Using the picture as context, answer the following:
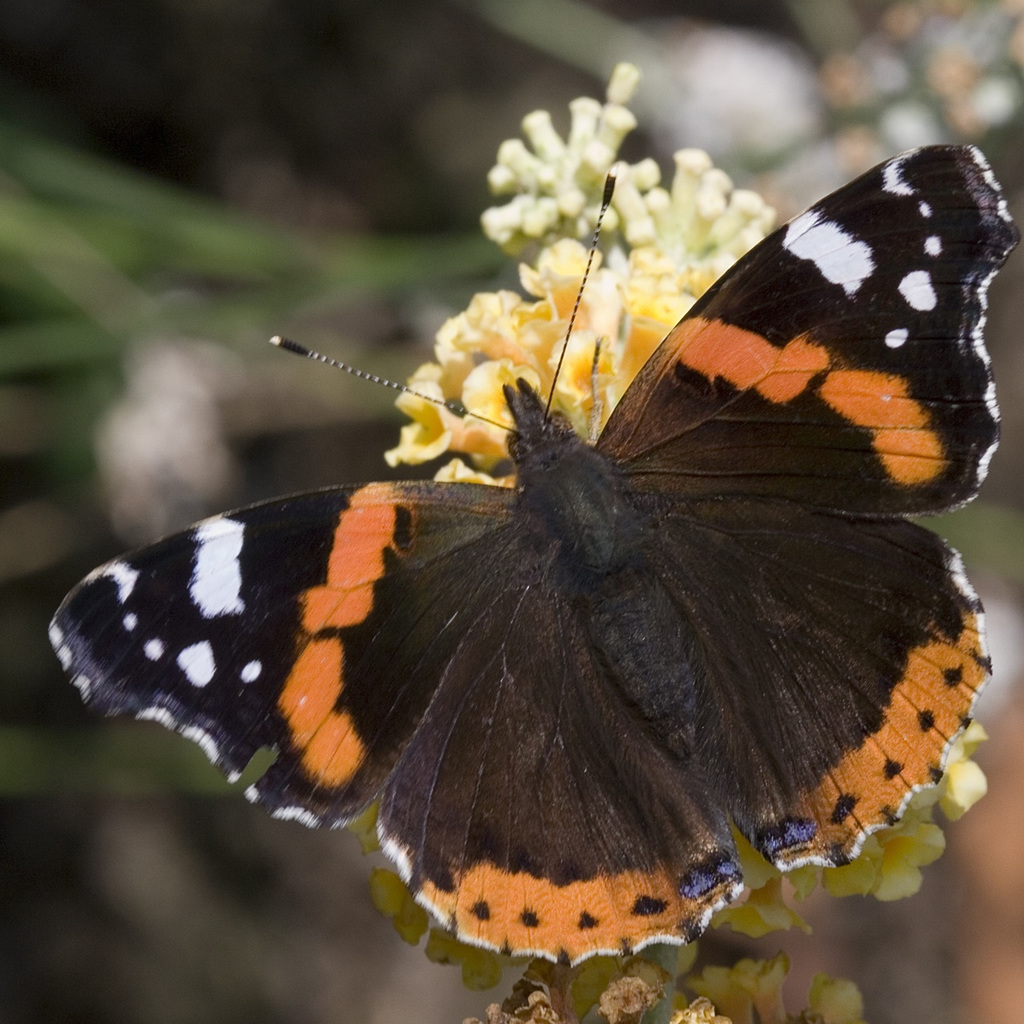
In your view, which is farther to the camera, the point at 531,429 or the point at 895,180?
the point at 531,429

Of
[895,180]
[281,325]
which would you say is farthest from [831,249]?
[281,325]

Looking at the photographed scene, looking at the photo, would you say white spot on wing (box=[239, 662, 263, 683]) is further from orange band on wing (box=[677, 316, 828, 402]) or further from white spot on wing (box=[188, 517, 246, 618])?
orange band on wing (box=[677, 316, 828, 402])

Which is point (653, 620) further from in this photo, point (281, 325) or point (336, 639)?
point (281, 325)

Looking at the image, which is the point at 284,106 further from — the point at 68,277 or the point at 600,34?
the point at 68,277

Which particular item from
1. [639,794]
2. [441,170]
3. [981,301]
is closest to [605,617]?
[639,794]

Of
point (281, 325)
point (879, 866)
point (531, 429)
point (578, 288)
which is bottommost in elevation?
point (281, 325)

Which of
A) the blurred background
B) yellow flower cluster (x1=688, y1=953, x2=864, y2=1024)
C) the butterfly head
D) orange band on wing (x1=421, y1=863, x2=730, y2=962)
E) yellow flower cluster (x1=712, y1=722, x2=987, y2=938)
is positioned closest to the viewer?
orange band on wing (x1=421, y1=863, x2=730, y2=962)

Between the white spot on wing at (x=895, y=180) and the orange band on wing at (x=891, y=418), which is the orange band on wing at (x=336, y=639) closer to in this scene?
the orange band on wing at (x=891, y=418)

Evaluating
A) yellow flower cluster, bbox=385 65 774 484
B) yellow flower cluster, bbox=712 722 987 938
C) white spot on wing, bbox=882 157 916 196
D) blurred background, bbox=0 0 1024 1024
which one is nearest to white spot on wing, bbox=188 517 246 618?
yellow flower cluster, bbox=385 65 774 484

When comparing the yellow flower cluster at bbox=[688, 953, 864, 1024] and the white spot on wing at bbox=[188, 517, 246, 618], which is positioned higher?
the white spot on wing at bbox=[188, 517, 246, 618]
